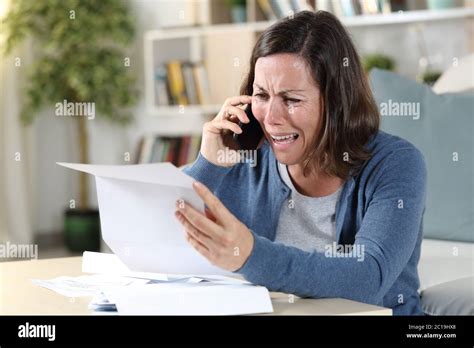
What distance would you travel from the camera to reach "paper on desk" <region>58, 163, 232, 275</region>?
39.8 inches

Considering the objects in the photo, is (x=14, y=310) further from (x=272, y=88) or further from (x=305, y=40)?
(x=305, y=40)

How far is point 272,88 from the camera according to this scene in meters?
1.30

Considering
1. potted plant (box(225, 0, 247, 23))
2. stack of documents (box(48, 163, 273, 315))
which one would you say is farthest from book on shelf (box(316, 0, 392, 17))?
stack of documents (box(48, 163, 273, 315))

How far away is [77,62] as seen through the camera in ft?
13.9

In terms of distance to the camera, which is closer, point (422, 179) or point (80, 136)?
point (422, 179)

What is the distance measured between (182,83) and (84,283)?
9.58ft

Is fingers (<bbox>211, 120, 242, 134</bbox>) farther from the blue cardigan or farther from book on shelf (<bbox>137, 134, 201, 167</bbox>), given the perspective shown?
book on shelf (<bbox>137, 134, 201, 167</bbox>)

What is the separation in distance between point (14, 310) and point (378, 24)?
2956 millimetres

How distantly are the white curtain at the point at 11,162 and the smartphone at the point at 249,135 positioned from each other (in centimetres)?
304

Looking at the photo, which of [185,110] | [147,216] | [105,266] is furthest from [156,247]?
[185,110]
